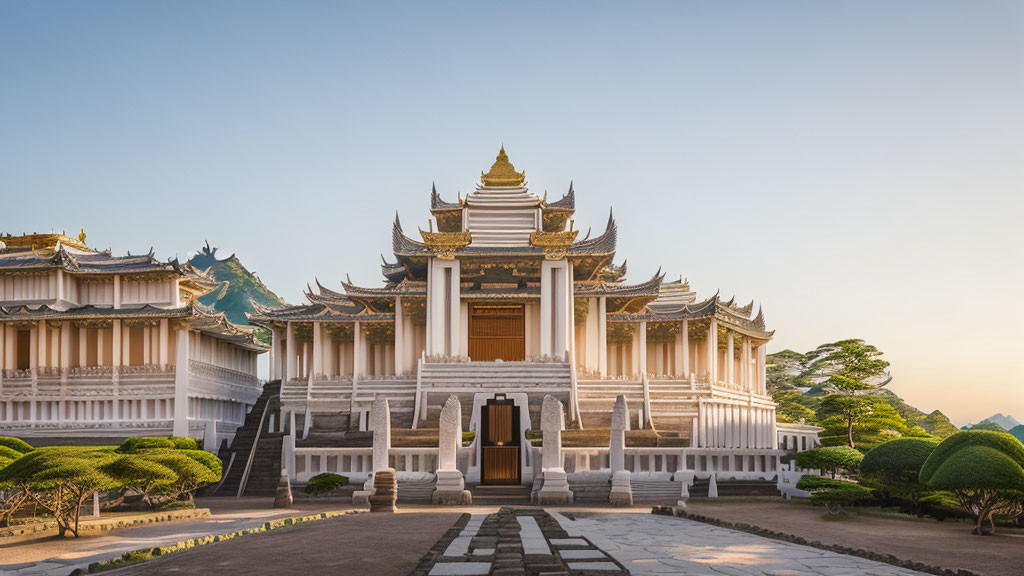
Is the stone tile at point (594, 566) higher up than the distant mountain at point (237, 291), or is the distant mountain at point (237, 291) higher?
the distant mountain at point (237, 291)

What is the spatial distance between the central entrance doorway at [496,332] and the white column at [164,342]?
43.0 feet

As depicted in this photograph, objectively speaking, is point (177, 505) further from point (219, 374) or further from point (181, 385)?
point (219, 374)

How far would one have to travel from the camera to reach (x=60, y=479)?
62.4ft

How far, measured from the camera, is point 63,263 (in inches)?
1657

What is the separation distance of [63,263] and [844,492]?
33223mm

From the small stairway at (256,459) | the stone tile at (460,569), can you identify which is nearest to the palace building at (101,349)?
the small stairway at (256,459)

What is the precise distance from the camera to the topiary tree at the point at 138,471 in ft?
69.3

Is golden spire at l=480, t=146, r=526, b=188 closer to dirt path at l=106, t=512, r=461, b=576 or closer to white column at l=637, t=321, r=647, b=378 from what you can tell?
white column at l=637, t=321, r=647, b=378

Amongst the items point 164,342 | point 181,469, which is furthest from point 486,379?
point 181,469

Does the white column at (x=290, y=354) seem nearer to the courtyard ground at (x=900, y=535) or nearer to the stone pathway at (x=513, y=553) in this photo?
the courtyard ground at (x=900, y=535)

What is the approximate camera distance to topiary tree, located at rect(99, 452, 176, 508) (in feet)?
69.3

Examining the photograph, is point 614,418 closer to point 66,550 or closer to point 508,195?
point 66,550

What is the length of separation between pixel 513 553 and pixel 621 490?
1396 centimetres

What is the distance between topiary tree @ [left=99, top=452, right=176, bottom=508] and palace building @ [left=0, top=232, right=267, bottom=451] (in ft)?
58.1
